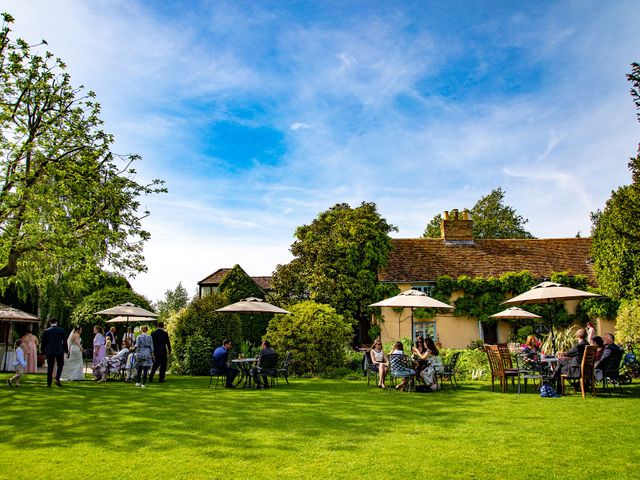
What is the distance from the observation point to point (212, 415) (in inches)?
350

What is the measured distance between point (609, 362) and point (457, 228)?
1830 cm

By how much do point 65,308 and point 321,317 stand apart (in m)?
18.7

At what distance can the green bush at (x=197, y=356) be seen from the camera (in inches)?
717

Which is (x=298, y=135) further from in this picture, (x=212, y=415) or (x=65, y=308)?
(x=65, y=308)

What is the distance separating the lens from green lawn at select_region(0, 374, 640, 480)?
548cm

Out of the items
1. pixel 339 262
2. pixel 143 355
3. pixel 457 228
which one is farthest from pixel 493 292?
pixel 143 355

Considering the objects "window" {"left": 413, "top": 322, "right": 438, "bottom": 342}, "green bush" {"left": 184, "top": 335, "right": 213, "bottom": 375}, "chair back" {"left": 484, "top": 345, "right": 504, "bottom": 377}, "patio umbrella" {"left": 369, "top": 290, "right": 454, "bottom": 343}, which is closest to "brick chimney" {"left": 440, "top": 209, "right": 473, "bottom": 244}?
"window" {"left": 413, "top": 322, "right": 438, "bottom": 342}

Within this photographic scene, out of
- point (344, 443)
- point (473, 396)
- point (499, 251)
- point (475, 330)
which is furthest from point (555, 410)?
point (499, 251)

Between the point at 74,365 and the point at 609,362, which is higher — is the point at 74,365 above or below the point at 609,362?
below

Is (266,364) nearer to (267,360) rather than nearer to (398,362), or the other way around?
(267,360)

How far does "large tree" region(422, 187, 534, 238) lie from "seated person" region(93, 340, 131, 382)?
3319cm

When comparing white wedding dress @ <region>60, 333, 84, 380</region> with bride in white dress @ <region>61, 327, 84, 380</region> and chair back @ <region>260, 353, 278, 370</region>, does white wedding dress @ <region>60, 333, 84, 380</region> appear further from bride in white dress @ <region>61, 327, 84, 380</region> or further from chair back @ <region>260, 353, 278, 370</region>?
chair back @ <region>260, 353, 278, 370</region>

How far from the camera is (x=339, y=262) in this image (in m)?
27.7

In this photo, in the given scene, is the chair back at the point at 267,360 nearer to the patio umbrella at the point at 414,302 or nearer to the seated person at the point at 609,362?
the patio umbrella at the point at 414,302
